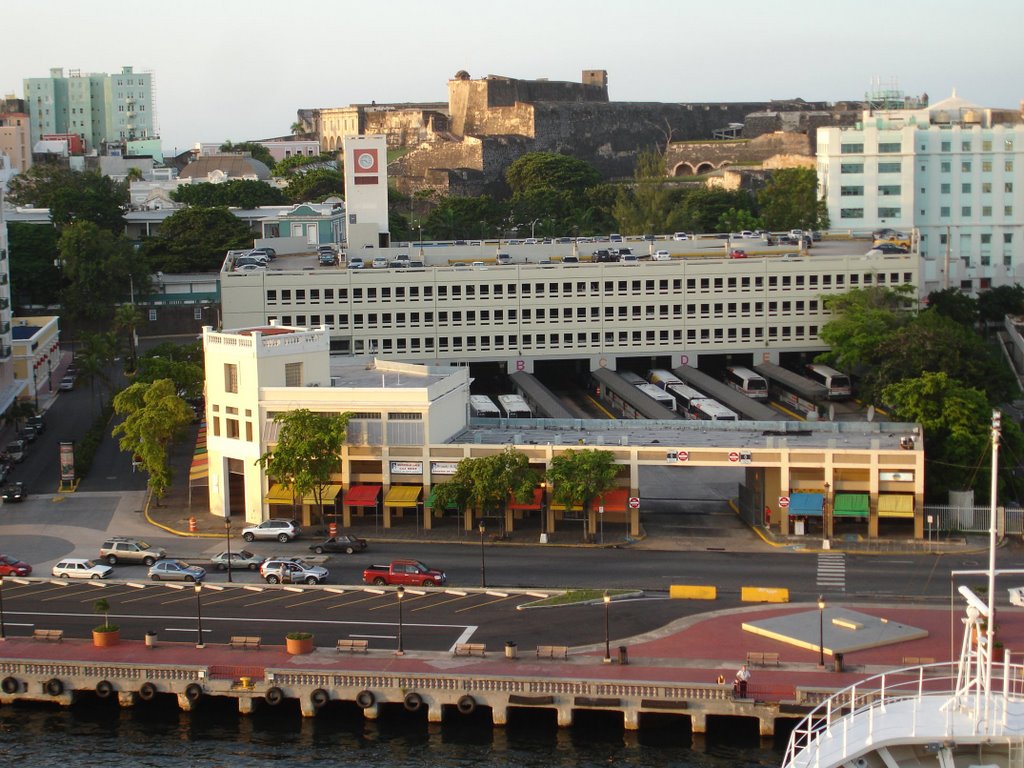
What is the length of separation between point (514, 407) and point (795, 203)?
185 ft

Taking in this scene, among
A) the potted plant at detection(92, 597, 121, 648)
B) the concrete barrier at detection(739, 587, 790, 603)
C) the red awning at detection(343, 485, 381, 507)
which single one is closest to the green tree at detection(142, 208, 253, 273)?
the red awning at detection(343, 485, 381, 507)

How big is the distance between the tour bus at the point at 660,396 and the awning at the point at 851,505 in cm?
2822

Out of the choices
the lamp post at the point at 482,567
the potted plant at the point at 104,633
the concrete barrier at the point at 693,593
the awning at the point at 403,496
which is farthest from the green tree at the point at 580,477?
the potted plant at the point at 104,633

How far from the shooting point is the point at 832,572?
199 feet

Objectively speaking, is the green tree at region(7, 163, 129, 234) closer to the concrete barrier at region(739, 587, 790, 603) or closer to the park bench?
the concrete barrier at region(739, 587, 790, 603)

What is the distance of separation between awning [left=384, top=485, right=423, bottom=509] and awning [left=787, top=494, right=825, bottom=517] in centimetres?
1568

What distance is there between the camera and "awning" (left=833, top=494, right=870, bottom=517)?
64.8 metres

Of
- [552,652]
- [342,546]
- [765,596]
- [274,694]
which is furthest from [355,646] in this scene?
[765,596]

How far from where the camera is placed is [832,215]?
132m

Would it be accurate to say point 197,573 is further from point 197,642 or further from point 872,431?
point 872,431

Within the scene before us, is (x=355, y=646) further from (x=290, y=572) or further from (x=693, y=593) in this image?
(x=693, y=593)

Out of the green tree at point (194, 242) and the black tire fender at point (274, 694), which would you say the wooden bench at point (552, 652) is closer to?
the black tire fender at point (274, 694)

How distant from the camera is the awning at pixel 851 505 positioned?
64812 mm

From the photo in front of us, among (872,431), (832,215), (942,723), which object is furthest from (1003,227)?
(942,723)
